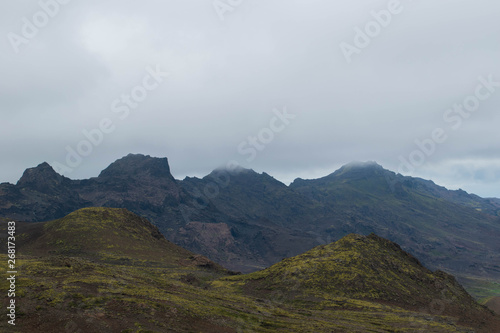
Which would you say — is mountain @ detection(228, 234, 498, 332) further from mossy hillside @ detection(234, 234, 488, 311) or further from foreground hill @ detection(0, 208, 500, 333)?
foreground hill @ detection(0, 208, 500, 333)

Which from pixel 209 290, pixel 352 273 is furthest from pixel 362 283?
pixel 209 290

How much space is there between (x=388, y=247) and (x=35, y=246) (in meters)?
143

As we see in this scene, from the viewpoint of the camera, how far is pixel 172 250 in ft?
518

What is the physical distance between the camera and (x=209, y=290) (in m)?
91.2

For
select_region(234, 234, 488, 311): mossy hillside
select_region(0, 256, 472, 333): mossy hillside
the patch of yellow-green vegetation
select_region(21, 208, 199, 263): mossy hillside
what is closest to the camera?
select_region(0, 256, 472, 333): mossy hillside

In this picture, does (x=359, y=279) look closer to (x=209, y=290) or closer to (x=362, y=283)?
(x=362, y=283)

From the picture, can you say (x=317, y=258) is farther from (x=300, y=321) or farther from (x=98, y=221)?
(x=98, y=221)

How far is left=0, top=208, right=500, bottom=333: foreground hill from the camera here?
52094 millimetres

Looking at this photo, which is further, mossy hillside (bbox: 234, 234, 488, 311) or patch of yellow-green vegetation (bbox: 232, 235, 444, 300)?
patch of yellow-green vegetation (bbox: 232, 235, 444, 300)

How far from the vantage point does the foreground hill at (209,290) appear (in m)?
A: 52.1

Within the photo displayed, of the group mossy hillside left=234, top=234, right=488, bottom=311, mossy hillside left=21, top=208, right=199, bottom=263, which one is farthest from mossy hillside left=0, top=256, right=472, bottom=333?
mossy hillside left=21, top=208, right=199, bottom=263

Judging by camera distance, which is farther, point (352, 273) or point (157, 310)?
point (352, 273)

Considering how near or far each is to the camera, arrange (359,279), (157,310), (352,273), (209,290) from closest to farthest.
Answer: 1. (157,310)
2. (209,290)
3. (359,279)
4. (352,273)

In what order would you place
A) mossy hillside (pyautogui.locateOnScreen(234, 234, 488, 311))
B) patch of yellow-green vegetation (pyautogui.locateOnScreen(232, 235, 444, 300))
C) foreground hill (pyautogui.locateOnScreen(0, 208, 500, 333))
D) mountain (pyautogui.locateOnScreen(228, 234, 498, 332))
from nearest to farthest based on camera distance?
1. foreground hill (pyautogui.locateOnScreen(0, 208, 500, 333))
2. mountain (pyautogui.locateOnScreen(228, 234, 498, 332))
3. mossy hillside (pyautogui.locateOnScreen(234, 234, 488, 311))
4. patch of yellow-green vegetation (pyautogui.locateOnScreen(232, 235, 444, 300))
